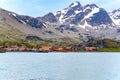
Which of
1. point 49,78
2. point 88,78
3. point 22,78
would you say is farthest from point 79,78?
point 22,78

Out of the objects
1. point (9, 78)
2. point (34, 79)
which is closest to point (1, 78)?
point (9, 78)

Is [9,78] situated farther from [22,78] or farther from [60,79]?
[60,79]

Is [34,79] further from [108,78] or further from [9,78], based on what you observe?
[108,78]

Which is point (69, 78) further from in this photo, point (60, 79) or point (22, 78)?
point (22, 78)

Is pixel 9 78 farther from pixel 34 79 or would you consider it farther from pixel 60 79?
pixel 60 79

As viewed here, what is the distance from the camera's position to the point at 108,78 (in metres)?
111

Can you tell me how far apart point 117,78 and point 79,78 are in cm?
1233

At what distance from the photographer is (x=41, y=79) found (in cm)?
10719

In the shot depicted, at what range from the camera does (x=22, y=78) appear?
4309 inches

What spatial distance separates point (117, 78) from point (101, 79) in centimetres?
547

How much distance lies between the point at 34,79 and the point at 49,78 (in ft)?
18.5


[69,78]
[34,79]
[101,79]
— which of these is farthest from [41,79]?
[101,79]

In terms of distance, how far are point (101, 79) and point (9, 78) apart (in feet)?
96.9

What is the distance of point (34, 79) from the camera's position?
107562 mm
